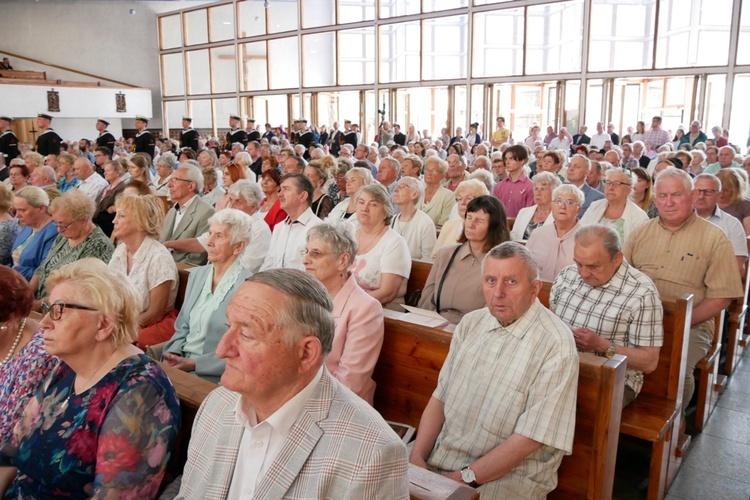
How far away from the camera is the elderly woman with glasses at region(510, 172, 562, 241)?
175 inches

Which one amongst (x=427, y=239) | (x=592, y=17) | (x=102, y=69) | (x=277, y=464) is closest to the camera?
(x=277, y=464)

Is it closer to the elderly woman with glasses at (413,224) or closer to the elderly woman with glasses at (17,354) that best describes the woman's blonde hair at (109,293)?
the elderly woman with glasses at (17,354)

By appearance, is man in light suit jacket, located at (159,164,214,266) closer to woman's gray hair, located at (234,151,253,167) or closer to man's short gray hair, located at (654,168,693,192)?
woman's gray hair, located at (234,151,253,167)

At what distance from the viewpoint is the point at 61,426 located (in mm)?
1652

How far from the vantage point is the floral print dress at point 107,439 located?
157 cm

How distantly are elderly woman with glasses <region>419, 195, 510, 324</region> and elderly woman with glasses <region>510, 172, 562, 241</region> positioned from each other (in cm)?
132

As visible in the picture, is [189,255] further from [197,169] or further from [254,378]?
[254,378]

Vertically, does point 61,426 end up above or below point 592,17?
below

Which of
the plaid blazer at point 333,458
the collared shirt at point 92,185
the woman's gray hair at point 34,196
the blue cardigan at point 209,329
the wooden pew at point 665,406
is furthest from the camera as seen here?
the collared shirt at point 92,185

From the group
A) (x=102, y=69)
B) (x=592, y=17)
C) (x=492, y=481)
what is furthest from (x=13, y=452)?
(x=102, y=69)

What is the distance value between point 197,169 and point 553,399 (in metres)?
3.68

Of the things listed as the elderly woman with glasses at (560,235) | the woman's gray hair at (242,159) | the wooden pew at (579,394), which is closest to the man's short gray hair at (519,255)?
the wooden pew at (579,394)

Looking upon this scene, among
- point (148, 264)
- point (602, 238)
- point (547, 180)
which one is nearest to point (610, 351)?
point (602, 238)

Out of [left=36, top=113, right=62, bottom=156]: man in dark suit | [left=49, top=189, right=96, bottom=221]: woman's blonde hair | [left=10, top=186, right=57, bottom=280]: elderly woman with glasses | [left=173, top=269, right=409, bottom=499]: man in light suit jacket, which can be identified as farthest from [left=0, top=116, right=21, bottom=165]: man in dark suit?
[left=173, top=269, right=409, bottom=499]: man in light suit jacket
